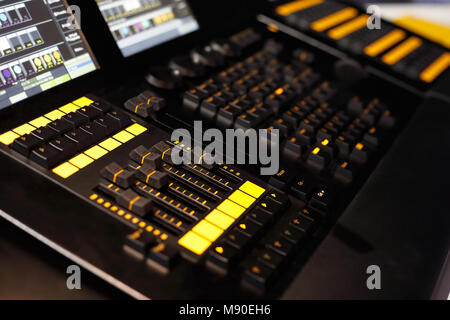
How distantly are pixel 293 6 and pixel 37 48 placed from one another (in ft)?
2.84

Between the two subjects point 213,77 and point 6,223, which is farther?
point 213,77

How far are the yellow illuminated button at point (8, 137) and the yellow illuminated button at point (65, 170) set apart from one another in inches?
3.6

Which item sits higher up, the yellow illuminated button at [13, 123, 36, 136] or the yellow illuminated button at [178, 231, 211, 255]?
the yellow illuminated button at [13, 123, 36, 136]

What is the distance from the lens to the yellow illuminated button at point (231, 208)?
636mm

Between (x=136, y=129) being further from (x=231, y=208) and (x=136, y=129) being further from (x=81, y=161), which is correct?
(x=231, y=208)

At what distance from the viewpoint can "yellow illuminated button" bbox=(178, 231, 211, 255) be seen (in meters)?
0.57

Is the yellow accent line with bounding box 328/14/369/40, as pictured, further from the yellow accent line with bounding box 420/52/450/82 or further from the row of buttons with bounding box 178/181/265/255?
the row of buttons with bounding box 178/181/265/255

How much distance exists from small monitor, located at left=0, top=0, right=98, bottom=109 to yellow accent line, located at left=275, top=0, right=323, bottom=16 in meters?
0.69

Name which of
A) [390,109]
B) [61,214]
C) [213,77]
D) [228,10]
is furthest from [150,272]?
[228,10]

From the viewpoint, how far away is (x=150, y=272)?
0.54 meters

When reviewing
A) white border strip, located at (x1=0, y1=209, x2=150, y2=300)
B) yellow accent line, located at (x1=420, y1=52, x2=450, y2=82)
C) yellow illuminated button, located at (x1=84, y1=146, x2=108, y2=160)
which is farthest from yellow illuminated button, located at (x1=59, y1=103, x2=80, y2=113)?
yellow accent line, located at (x1=420, y1=52, x2=450, y2=82)

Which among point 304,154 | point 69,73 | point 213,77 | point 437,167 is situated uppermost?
point 69,73
